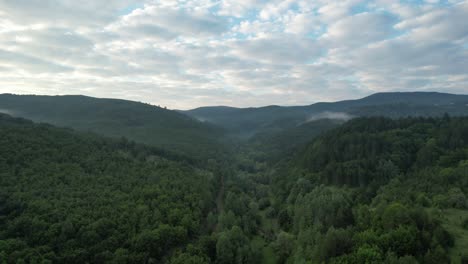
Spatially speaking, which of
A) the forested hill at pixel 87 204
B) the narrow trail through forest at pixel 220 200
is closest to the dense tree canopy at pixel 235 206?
the forested hill at pixel 87 204

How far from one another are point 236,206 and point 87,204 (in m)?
44.8

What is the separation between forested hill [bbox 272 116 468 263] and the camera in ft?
177

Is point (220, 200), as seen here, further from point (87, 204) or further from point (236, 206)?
point (87, 204)

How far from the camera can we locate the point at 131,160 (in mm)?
134625

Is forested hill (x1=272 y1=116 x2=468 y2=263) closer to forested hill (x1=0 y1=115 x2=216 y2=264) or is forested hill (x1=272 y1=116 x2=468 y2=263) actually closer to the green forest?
the green forest

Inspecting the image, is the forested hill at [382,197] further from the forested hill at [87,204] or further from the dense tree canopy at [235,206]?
the forested hill at [87,204]

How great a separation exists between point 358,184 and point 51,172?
10336 centimetres

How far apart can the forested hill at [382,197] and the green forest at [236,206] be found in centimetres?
32

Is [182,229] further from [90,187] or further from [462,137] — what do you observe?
[462,137]

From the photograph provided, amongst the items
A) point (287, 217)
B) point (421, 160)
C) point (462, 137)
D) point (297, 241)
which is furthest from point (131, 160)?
point (462, 137)

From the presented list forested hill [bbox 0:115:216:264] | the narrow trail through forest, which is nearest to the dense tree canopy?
forested hill [bbox 0:115:216:264]

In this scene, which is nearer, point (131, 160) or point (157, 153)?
point (131, 160)

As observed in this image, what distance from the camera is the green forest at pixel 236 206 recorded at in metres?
58.7

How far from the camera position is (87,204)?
82625 millimetres
